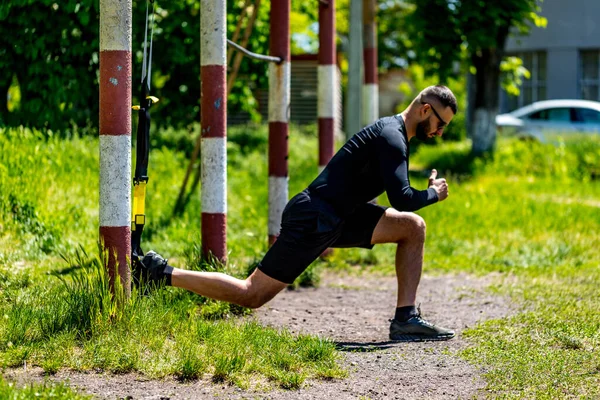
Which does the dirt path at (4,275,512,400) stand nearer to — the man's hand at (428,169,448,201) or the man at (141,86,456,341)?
the man at (141,86,456,341)

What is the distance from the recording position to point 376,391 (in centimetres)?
497

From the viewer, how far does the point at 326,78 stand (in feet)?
32.2

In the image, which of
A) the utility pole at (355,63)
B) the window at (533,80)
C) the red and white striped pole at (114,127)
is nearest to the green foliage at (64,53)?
the utility pole at (355,63)

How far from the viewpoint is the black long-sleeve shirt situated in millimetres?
Answer: 5969

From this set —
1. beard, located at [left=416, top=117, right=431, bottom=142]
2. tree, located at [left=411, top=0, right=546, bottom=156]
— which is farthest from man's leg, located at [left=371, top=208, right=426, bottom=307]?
tree, located at [left=411, top=0, right=546, bottom=156]

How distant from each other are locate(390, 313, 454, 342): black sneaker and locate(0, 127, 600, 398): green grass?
297 millimetres

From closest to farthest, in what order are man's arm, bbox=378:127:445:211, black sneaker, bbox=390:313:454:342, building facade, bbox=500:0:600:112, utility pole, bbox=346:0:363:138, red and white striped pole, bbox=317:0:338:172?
man's arm, bbox=378:127:445:211, black sneaker, bbox=390:313:454:342, red and white striped pole, bbox=317:0:338:172, utility pole, bbox=346:0:363:138, building facade, bbox=500:0:600:112

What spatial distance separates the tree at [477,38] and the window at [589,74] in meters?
8.49

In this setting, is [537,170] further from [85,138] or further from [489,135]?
[85,138]

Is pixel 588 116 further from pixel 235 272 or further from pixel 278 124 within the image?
pixel 235 272

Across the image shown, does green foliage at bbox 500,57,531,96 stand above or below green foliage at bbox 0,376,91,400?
above

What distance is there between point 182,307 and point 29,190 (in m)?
3.50

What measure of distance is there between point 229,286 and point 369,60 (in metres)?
8.08

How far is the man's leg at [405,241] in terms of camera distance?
21.0 ft
